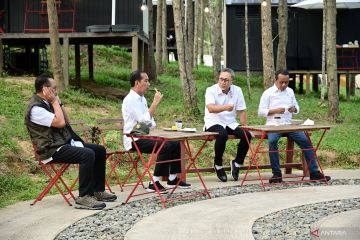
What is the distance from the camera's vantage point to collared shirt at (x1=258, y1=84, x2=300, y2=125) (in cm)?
1043

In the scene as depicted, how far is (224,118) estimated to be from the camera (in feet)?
33.8

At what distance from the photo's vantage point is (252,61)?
27406mm

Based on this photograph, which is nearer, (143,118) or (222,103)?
(143,118)

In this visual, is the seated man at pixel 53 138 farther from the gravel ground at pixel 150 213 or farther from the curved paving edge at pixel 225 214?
the curved paving edge at pixel 225 214

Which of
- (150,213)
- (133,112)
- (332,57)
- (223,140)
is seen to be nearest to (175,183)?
(223,140)

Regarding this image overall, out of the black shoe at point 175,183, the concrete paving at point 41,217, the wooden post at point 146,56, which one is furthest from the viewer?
the wooden post at point 146,56

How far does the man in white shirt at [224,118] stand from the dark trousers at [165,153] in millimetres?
914

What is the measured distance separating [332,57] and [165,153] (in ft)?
29.0

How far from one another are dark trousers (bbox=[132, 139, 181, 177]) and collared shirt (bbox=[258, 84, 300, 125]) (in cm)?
165

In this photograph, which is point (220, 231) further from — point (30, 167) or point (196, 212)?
point (30, 167)

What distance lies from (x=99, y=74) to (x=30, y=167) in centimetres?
1549

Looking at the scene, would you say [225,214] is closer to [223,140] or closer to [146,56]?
[223,140]

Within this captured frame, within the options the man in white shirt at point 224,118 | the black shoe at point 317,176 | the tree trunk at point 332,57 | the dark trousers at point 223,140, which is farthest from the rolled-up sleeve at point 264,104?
the tree trunk at point 332,57

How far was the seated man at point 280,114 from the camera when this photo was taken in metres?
10.2
